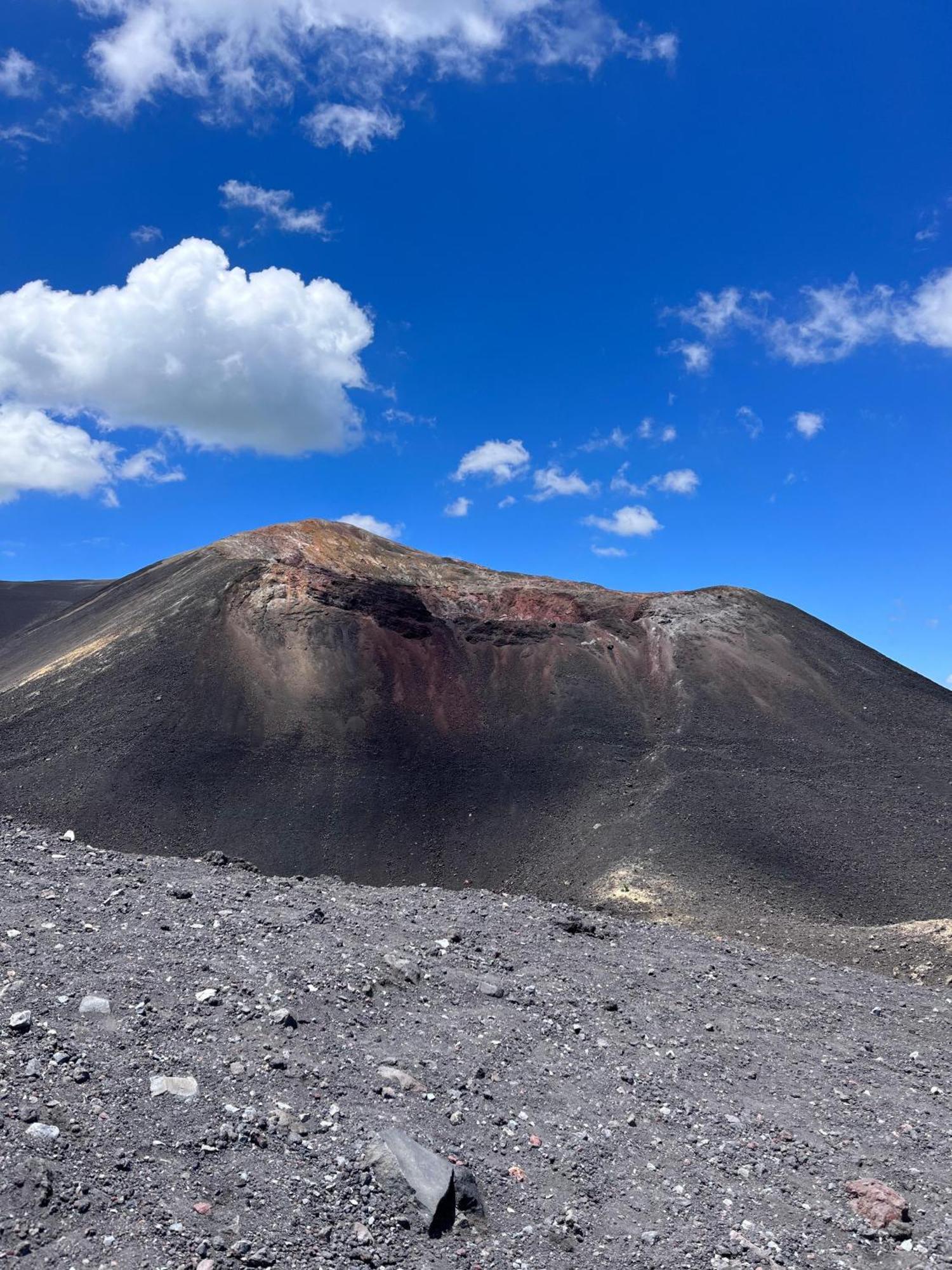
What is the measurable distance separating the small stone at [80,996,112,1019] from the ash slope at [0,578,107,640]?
47.7 meters

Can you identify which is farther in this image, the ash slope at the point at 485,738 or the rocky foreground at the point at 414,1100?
the ash slope at the point at 485,738

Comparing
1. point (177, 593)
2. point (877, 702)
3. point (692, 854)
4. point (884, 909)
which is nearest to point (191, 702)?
point (177, 593)

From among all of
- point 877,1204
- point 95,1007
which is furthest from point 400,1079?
point 877,1204

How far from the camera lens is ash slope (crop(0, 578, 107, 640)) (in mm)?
57281

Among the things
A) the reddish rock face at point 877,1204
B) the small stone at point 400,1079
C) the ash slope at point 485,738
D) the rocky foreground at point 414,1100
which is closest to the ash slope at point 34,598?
the ash slope at point 485,738

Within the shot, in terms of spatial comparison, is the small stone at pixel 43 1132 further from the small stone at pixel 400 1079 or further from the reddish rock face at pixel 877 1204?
the reddish rock face at pixel 877 1204

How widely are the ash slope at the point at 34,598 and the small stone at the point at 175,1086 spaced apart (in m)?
48.9

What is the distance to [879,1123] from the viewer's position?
9.26 m

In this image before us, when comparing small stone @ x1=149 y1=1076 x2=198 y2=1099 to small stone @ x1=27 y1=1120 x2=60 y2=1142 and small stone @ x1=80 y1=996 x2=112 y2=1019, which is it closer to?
small stone @ x1=27 y1=1120 x2=60 y2=1142

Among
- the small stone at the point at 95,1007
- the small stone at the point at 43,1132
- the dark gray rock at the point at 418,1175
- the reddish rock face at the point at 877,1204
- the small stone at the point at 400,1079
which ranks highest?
the small stone at the point at 95,1007

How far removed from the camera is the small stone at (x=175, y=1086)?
679 centimetres

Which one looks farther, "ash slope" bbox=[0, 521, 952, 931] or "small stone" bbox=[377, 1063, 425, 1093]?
"ash slope" bbox=[0, 521, 952, 931]

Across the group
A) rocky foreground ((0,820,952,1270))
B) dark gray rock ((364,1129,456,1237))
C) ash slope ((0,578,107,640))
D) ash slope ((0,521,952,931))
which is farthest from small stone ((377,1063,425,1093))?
ash slope ((0,578,107,640))

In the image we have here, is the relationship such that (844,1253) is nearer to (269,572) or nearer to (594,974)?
(594,974)
